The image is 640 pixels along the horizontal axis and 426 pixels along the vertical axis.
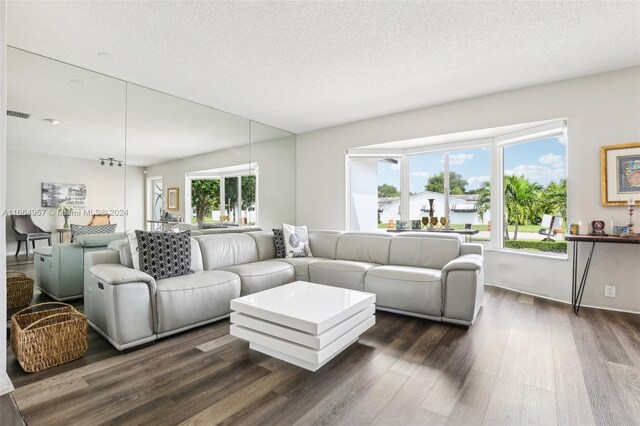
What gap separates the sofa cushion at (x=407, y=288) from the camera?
9.64 ft

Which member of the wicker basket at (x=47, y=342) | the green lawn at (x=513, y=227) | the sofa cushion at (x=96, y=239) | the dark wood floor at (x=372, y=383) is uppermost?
the green lawn at (x=513, y=227)

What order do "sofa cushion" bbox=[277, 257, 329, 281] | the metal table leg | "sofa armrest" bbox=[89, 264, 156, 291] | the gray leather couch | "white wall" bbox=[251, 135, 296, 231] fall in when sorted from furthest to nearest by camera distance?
"white wall" bbox=[251, 135, 296, 231] < "sofa cushion" bbox=[277, 257, 329, 281] < the metal table leg < the gray leather couch < "sofa armrest" bbox=[89, 264, 156, 291]

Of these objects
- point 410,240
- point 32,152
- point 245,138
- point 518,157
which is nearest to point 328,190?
point 245,138

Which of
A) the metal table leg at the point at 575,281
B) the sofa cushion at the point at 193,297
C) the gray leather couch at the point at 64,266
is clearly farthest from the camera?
the metal table leg at the point at 575,281

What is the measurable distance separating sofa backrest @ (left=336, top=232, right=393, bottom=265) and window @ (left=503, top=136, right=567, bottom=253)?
188 centimetres

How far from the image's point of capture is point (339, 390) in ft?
6.03

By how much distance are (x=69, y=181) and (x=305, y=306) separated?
9.10 ft

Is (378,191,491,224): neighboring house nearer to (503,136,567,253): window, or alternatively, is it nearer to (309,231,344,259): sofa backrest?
(503,136,567,253): window

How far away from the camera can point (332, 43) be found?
2670 mm

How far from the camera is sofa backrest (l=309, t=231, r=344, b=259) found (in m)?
4.38

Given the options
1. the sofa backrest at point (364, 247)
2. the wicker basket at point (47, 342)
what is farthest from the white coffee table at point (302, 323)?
the sofa backrest at point (364, 247)

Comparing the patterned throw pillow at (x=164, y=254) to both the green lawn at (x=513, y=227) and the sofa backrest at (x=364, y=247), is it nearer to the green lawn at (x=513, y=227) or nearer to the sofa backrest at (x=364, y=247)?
the sofa backrest at (x=364, y=247)

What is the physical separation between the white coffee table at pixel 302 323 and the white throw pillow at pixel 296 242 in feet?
5.49

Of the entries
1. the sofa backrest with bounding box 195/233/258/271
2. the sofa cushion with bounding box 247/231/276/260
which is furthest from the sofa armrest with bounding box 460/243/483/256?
the sofa backrest with bounding box 195/233/258/271
